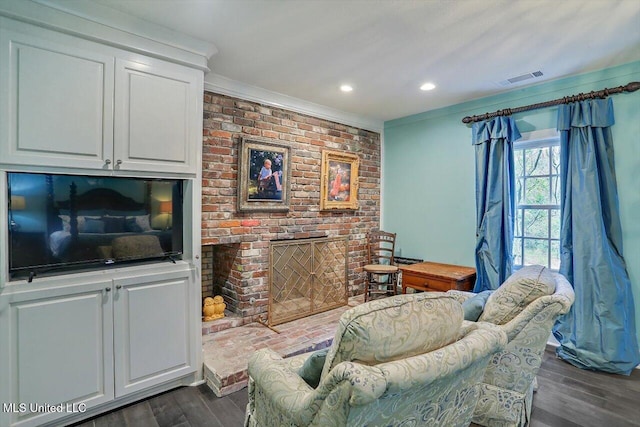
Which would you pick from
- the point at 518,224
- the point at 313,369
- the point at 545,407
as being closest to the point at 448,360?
the point at 313,369

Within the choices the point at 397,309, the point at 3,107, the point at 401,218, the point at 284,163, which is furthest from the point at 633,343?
the point at 3,107

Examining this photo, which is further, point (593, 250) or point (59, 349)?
point (593, 250)

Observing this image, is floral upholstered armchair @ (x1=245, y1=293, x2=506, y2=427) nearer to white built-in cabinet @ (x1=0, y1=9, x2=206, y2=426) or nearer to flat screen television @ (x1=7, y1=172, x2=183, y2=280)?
white built-in cabinet @ (x1=0, y1=9, x2=206, y2=426)

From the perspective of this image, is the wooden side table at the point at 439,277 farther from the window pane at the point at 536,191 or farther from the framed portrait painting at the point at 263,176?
the framed portrait painting at the point at 263,176

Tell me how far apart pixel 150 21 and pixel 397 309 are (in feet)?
7.56

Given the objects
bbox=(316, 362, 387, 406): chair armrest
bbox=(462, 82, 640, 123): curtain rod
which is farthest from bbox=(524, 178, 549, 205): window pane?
bbox=(316, 362, 387, 406): chair armrest

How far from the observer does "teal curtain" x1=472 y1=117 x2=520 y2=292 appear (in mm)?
3248

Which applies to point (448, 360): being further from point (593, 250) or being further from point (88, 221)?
point (593, 250)

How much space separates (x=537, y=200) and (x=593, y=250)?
75cm

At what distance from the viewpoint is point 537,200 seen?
3.32 meters

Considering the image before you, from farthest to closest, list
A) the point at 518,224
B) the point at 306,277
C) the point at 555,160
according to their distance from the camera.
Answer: the point at 306,277 → the point at 518,224 → the point at 555,160

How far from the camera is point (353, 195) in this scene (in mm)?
4223

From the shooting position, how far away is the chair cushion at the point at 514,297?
184 cm

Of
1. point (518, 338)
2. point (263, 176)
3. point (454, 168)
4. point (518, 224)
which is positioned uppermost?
point (454, 168)
